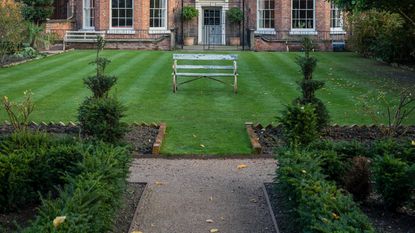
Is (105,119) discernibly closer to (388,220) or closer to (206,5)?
(388,220)

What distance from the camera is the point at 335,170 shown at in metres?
8.58

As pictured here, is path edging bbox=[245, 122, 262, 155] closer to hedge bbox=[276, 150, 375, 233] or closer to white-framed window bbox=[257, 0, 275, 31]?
hedge bbox=[276, 150, 375, 233]

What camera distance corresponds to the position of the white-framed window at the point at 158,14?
4059cm

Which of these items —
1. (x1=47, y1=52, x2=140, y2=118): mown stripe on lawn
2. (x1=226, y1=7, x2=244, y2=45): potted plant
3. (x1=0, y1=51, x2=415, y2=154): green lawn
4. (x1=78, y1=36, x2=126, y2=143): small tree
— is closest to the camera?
(x1=78, y1=36, x2=126, y2=143): small tree

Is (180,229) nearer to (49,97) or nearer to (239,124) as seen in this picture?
(239,124)

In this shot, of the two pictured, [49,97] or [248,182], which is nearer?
[248,182]

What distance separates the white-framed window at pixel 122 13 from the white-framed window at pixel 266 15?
7.52m

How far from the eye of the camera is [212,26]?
43156 mm

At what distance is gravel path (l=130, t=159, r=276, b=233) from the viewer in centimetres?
763

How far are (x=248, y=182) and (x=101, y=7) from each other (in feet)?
103

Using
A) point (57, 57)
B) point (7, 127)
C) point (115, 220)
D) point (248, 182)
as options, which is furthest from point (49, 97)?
point (57, 57)

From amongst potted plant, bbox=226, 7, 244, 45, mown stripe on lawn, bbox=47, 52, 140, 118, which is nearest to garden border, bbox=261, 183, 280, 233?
mown stripe on lawn, bbox=47, 52, 140, 118

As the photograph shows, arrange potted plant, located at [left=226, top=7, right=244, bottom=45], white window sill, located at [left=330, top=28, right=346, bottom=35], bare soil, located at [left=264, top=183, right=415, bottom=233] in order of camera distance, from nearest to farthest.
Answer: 1. bare soil, located at [left=264, top=183, right=415, bottom=233]
2. white window sill, located at [left=330, top=28, right=346, bottom=35]
3. potted plant, located at [left=226, top=7, right=244, bottom=45]

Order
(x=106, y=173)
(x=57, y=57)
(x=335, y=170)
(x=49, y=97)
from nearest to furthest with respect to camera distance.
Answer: (x=106, y=173) < (x=335, y=170) < (x=49, y=97) < (x=57, y=57)
